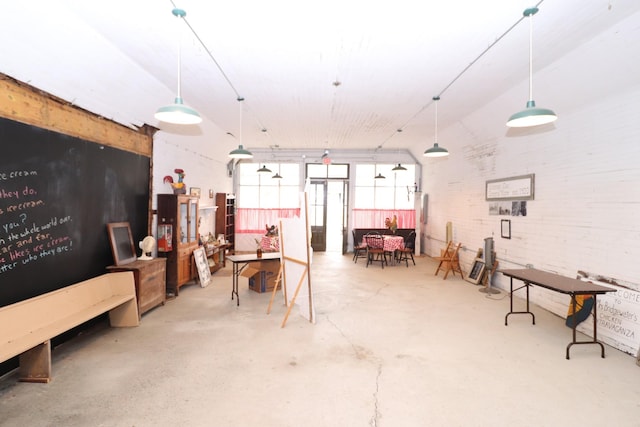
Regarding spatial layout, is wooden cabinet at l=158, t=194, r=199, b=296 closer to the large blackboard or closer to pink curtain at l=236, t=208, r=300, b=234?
the large blackboard

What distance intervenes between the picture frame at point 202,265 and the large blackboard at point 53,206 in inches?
69.5

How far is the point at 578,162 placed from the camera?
15.0 feet

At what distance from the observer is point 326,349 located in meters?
3.78

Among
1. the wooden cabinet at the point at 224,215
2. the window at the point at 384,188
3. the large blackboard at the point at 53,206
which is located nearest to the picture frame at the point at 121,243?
the large blackboard at the point at 53,206

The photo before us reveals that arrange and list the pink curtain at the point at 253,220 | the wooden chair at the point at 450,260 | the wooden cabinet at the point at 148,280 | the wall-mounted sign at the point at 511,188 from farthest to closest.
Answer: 1. the pink curtain at the point at 253,220
2. the wooden chair at the point at 450,260
3. the wall-mounted sign at the point at 511,188
4. the wooden cabinet at the point at 148,280

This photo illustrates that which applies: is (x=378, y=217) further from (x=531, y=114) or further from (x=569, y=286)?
(x=531, y=114)

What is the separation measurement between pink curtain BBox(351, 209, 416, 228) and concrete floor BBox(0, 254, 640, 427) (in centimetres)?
607

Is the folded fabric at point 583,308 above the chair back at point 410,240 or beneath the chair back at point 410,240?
beneath

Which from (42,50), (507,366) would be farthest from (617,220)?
(42,50)

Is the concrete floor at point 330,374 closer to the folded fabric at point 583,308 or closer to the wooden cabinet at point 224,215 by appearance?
the folded fabric at point 583,308

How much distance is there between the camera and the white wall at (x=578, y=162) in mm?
3754

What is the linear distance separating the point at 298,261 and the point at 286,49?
9.20 ft

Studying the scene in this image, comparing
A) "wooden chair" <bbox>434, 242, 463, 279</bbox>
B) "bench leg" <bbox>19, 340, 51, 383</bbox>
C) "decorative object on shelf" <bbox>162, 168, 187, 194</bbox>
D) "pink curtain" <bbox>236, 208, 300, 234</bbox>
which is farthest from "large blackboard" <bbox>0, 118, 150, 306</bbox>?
Answer: "wooden chair" <bbox>434, 242, 463, 279</bbox>

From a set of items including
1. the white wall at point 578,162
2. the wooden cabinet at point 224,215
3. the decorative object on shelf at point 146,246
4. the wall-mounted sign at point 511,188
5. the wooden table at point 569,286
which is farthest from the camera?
the wooden cabinet at point 224,215
